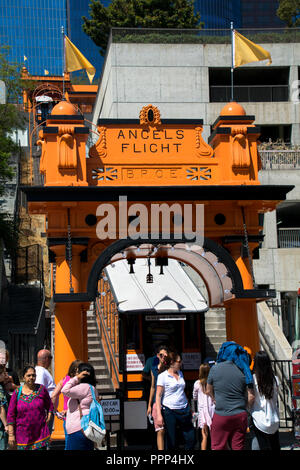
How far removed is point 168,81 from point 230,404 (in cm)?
2290

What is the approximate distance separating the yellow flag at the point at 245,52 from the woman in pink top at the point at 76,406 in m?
10.7

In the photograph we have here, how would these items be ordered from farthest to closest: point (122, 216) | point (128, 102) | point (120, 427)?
point (128, 102) < point (122, 216) < point (120, 427)

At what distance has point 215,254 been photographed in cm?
1588

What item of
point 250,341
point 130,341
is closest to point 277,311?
point 130,341

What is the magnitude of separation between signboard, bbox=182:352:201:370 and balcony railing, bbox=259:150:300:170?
12.3m

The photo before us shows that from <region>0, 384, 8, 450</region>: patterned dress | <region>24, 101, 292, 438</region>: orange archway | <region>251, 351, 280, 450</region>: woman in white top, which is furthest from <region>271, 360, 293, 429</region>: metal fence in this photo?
<region>0, 384, 8, 450</region>: patterned dress

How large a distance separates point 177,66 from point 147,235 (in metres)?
17.6

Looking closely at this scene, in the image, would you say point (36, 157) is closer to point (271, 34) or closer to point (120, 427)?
point (271, 34)

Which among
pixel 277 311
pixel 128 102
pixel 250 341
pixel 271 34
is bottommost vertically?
A: pixel 250 341

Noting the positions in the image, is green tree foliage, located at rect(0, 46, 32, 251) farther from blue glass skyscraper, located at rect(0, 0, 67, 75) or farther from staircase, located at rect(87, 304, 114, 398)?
blue glass skyscraper, located at rect(0, 0, 67, 75)

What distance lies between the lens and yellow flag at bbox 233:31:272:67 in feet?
61.8

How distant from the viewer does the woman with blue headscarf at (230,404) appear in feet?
34.0

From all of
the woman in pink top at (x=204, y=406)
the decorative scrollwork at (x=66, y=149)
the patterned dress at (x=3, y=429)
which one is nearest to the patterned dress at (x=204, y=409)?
the woman in pink top at (x=204, y=406)
